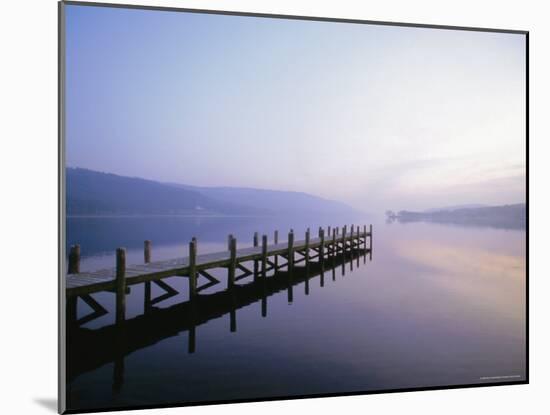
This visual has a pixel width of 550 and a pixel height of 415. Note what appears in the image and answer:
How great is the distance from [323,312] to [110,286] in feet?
15.3

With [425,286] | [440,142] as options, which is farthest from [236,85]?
[425,286]

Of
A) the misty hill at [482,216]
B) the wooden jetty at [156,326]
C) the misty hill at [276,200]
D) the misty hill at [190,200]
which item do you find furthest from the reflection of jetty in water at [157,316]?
the misty hill at [482,216]

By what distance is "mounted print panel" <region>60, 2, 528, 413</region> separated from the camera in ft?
19.8

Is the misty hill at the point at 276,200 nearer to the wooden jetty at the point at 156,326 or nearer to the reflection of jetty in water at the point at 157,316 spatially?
the reflection of jetty in water at the point at 157,316

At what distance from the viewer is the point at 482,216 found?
7684 mm

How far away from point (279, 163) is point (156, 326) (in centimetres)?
336

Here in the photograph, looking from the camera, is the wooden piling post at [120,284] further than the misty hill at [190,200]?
No

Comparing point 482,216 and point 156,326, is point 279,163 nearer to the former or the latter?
point 482,216

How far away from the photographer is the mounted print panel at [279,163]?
604 centimetres

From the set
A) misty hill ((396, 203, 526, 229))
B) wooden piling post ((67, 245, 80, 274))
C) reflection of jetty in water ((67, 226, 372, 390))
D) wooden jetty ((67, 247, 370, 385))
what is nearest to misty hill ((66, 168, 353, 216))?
wooden piling post ((67, 245, 80, 274))

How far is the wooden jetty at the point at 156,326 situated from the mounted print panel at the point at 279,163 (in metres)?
0.04

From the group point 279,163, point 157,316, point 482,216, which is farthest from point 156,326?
point 482,216

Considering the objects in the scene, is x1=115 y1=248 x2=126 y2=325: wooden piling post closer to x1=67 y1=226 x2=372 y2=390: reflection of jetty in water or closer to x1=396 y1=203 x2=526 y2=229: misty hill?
x1=67 y1=226 x2=372 y2=390: reflection of jetty in water

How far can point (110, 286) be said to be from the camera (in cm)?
690
